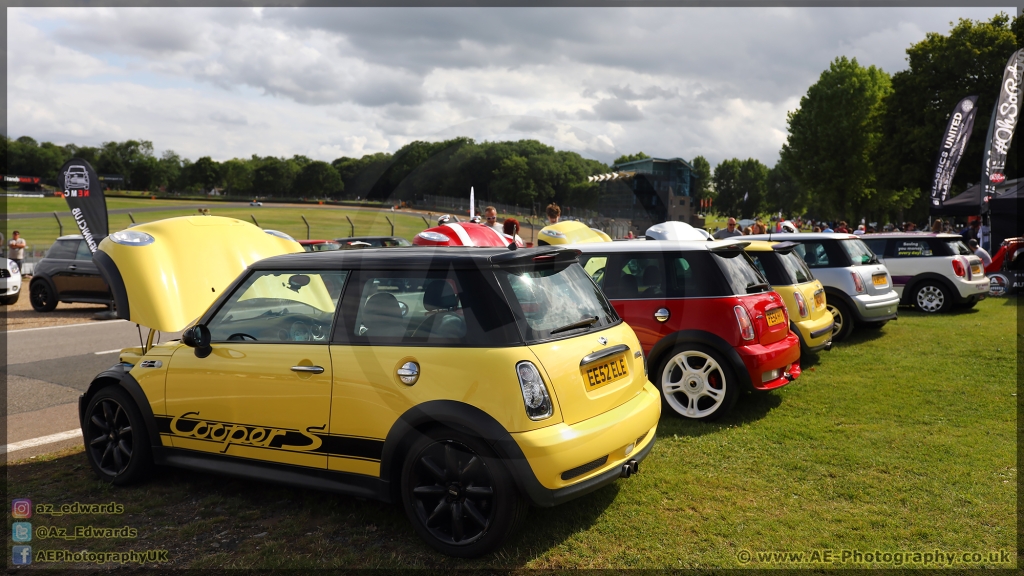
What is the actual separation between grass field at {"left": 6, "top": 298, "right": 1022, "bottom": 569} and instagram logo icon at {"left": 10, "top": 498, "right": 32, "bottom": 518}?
9 cm

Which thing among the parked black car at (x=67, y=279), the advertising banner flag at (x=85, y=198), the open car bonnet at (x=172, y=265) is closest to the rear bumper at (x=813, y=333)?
the open car bonnet at (x=172, y=265)

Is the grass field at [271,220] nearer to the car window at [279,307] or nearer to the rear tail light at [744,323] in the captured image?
the car window at [279,307]

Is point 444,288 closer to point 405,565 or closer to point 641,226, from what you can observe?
point 405,565

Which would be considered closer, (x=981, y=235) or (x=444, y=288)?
(x=444, y=288)

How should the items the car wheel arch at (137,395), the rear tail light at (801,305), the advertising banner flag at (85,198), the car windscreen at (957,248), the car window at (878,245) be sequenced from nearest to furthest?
1. the car wheel arch at (137,395)
2. the rear tail light at (801,305)
3. the car windscreen at (957,248)
4. the car window at (878,245)
5. the advertising banner flag at (85,198)

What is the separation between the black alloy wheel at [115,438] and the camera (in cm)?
445

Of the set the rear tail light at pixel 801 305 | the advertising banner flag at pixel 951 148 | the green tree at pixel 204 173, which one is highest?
the green tree at pixel 204 173

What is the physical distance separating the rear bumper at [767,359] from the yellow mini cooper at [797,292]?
4.45 feet

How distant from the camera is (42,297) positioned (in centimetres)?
1549

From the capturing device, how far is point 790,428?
18.6ft

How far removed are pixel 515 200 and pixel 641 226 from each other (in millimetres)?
1384

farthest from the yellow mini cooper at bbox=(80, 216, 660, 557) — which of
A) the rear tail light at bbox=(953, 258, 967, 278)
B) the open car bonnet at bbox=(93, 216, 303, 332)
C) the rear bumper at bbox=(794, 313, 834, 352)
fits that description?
the rear tail light at bbox=(953, 258, 967, 278)

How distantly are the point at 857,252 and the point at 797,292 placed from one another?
3.54 meters

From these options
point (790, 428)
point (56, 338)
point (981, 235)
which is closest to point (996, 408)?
point (790, 428)
